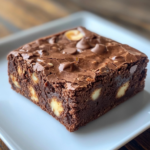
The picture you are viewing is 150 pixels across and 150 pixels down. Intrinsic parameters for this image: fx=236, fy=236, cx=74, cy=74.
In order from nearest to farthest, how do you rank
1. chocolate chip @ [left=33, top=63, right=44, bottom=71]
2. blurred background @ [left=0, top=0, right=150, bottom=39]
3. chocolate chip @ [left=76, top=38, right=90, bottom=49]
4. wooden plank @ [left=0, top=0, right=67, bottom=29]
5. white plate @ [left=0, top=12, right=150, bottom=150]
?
white plate @ [left=0, top=12, right=150, bottom=150] → chocolate chip @ [left=33, top=63, right=44, bottom=71] → chocolate chip @ [left=76, top=38, right=90, bottom=49] → blurred background @ [left=0, top=0, right=150, bottom=39] → wooden plank @ [left=0, top=0, right=67, bottom=29]

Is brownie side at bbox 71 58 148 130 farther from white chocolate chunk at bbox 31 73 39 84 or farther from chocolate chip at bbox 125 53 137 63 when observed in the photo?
white chocolate chunk at bbox 31 73 39 84

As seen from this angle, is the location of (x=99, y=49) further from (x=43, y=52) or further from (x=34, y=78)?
(x=34, y=78)

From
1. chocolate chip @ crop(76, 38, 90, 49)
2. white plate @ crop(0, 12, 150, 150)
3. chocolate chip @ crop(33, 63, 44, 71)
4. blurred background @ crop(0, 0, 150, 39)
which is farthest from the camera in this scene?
blurred background @ crop(0, 0, 150, 39)

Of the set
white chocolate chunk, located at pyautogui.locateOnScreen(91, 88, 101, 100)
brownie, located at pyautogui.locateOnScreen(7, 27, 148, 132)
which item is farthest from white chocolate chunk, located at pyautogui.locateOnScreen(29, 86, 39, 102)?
white chocolate chunk, located at pyautogui.locateOnScreen(91, 88, 101, 100)

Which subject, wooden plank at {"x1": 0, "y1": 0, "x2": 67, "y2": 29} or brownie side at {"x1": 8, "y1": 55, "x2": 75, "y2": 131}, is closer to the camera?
brownie side at {"x1": 8, "y1": 55, "x2": 75, "y2": 131}

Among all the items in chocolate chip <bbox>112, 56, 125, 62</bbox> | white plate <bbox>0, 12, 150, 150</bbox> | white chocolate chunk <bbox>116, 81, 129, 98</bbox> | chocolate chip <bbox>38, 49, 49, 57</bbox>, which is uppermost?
chocolate chip <bbox>112, 56, 125, 62</bbox>

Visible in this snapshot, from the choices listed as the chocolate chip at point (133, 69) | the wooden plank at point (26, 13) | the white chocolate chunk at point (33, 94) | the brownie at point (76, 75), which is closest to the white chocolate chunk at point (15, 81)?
the brownie at point (76, 75)
